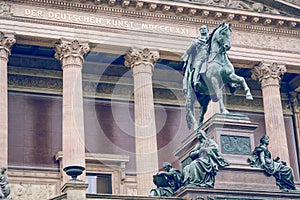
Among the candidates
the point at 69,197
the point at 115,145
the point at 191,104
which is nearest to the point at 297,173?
the point at 115,145

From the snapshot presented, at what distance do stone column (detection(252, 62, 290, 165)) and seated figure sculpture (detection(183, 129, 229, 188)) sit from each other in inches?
638

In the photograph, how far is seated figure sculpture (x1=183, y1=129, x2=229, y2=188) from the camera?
16.1 m

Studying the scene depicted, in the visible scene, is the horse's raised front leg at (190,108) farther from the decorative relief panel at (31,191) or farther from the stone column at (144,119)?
the decorative relief panel at (31,191)

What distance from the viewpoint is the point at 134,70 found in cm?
3191

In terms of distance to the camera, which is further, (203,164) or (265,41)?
(265,41)

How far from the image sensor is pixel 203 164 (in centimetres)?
1617

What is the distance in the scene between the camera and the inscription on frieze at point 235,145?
17.0m

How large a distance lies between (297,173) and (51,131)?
500 inches

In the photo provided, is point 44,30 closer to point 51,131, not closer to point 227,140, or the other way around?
point 51,131

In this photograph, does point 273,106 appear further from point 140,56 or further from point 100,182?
point 100,182

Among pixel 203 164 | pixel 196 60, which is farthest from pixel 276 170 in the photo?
pixel 196 60

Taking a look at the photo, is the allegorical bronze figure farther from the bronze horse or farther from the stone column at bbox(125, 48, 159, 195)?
the stone column at bbox(125, 48, 159, 195)

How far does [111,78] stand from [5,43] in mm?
7208

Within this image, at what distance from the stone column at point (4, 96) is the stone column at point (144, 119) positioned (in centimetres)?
542
